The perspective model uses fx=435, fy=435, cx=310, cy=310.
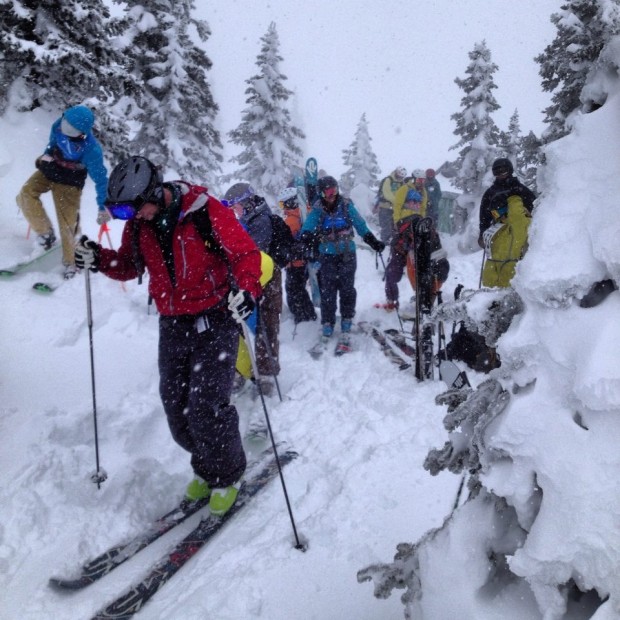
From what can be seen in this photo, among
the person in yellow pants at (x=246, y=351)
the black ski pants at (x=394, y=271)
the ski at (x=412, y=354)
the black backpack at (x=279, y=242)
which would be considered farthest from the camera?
the black ski pants at (x=394, y=271)

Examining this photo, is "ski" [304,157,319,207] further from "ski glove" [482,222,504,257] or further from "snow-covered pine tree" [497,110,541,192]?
"snow-covered pine tree" [497,110,541,192]

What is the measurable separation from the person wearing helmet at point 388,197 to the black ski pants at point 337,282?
304 inches

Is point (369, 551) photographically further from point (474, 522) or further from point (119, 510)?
point (119, 510)

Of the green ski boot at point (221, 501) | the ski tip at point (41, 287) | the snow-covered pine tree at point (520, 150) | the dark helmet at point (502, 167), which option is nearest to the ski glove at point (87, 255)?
the green ski boot at point (221, 501)

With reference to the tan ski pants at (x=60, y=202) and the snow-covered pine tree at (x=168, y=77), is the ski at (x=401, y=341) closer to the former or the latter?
the tan ski pants at (x=60, y=202)

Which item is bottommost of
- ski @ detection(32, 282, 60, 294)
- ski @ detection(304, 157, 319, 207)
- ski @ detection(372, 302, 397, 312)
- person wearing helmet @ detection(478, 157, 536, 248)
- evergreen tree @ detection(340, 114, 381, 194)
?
ski @ detection(372, 302, 397, 312)

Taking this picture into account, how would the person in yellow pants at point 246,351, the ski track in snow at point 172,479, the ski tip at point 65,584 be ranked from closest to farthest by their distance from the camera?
the ski track in snow at point 172,479 < the ski tip at point 65,584 < the person in yellow pants at point 246,351

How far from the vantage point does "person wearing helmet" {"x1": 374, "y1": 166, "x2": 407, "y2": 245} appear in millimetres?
15102

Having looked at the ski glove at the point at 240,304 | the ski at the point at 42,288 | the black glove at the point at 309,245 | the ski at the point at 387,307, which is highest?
the black glove at the point at 309,245

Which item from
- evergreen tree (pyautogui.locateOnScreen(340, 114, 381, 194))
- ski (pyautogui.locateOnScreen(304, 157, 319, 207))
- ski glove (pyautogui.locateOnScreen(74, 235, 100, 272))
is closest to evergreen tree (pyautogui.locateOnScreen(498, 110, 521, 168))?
evergreen tree (pyautogui.locateOnScreen(340, 114, 381, 194))

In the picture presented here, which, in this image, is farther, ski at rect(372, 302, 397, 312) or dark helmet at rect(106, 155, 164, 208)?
ski at rect(372, 302, 397, 312)

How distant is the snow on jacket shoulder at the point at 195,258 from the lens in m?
3.44

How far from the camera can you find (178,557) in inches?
128

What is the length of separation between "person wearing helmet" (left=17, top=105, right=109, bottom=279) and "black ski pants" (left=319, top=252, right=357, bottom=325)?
141 inches
